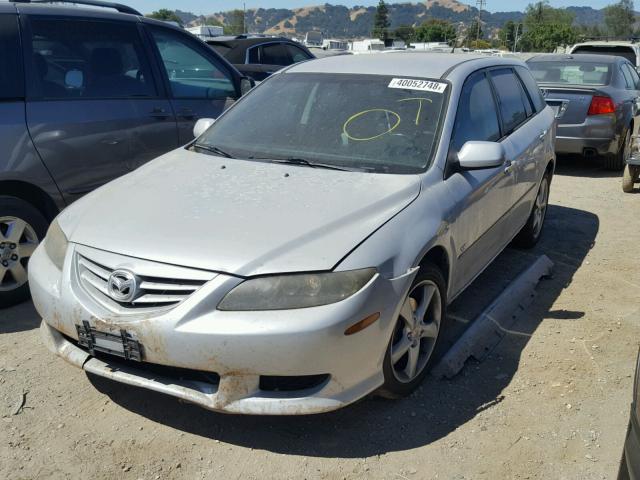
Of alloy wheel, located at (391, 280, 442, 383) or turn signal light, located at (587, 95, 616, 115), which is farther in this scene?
turn signal light, located at (587, 95, 616, 115)

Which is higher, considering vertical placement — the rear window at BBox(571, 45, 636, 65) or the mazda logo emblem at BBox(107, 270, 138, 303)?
the rear window at BBox(571, 45, 636, 65)

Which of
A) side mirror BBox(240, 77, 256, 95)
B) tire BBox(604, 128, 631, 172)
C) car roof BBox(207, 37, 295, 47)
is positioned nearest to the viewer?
side mirror BBox(240, 77, 256, 95)

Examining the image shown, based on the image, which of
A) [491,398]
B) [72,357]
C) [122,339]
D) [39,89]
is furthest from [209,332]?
[39,89]

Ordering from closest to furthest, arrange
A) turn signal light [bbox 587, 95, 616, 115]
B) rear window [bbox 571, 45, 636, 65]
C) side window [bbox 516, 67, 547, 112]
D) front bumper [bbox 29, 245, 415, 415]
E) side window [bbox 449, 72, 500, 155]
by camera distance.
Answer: front bumper [bbox 29, 245, 415, 415] → side window [bbox 449, 72, 500, 155] → side window [bbox 516, 67, 547, 112] → turn signal light [bbox 587, 95, 616, 115] → rear window [bbox 571, 45, 636, 65]

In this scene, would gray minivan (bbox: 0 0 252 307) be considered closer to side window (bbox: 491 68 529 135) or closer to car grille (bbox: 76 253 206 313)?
car grille (bbox: 76 253 206 313)

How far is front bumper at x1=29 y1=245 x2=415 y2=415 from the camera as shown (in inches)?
107

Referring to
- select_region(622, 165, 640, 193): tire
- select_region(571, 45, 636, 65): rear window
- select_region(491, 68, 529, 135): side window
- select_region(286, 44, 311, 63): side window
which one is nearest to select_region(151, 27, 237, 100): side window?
select_region(491, 68, 529, 135): side window

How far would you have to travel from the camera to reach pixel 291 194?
134 inches

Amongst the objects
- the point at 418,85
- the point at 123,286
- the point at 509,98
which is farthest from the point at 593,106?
the point at 123,286

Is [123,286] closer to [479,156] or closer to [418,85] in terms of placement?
[479,156]

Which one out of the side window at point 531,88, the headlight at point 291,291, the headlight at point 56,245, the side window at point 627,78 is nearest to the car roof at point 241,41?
the side window at point 627,78

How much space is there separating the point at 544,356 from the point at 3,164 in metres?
3.47

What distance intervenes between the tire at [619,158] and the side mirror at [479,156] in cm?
643

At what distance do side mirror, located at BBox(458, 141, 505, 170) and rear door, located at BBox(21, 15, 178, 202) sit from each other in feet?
8.26
